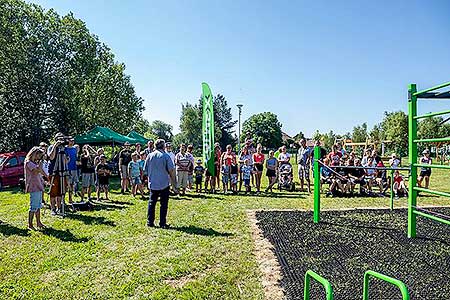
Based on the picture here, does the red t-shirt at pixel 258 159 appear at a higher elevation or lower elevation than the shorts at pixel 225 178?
higher

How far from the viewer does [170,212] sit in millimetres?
8938

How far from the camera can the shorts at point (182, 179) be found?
12.1 m

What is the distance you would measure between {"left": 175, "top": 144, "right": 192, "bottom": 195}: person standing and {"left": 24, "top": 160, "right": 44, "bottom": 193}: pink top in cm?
536

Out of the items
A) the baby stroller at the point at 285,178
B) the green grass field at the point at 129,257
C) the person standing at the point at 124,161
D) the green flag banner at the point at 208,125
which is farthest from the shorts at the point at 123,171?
the baby stroller at the point at 285,178

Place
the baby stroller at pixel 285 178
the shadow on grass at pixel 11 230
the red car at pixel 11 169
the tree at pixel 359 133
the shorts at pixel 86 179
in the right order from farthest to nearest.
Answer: the tree at pixel 359 133 < the red car at pixel 11 169 < the baby stroller at pixel 285 178 < the shorts at pixel 86 179 < the shadow on grass at pixel 11 230

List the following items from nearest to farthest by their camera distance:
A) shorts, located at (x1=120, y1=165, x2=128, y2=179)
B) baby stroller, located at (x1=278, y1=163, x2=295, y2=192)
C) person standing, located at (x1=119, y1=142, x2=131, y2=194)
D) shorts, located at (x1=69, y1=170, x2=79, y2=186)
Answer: shorts, located at (x1=69, y1=170, x2=79, y2=186) < person standing, located at (x1=119, y1=142, x2=131, y2=194) < shorts, located at (x1=120, y1=165, x2=128, y2=179) < baby stroller, located at (x1=278, y1=163, x2=295, y2=192)

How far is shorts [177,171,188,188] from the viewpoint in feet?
39.8

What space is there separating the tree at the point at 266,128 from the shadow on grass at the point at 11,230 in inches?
2666

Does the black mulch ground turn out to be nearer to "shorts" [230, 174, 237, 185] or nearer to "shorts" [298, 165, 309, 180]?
"shorts" [230, 174, 237, 185]

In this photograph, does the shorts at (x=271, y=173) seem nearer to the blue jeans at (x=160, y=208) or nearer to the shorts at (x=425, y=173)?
the shorts at (x=425, y=173)

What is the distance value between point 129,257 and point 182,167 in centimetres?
700

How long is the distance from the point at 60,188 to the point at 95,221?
57.4 inches

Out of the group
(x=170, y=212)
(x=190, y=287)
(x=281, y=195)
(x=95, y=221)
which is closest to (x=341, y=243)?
(x=190, y=287)

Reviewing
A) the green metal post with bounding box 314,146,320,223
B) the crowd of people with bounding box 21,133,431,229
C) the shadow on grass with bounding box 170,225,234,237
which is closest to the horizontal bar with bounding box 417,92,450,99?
the green metal post with bounding box 314,146,320,223
